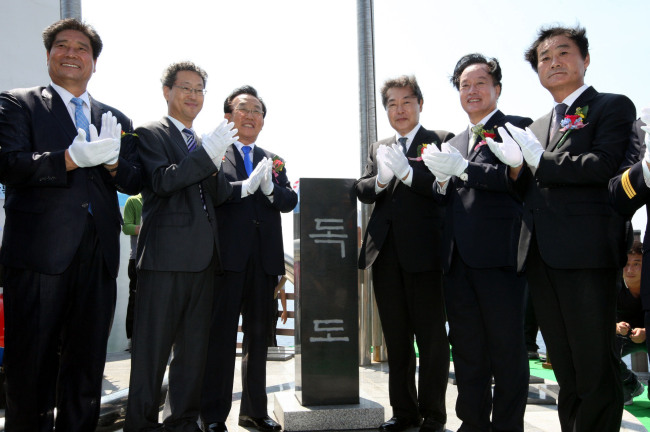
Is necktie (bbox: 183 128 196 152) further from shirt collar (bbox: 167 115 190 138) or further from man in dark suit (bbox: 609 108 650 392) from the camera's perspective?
man in dark suit (bbox: 609 108 650 392)

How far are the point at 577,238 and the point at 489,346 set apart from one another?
0.66 meters

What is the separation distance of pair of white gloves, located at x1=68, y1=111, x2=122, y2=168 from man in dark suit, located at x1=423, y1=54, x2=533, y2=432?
1.35 meters

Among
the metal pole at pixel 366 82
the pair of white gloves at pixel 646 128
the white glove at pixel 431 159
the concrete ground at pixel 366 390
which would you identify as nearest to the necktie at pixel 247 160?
the white glove at pixel 431 159

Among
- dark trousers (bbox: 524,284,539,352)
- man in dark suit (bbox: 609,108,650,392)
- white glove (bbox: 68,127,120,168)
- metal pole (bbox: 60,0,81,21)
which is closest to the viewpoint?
man in dark suit (bbox: 609,108,650,392)

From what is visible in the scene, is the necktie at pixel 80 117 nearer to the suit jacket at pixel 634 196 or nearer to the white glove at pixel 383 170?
the white glove at pixel 383 170

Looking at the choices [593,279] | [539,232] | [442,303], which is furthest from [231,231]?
[593,279]

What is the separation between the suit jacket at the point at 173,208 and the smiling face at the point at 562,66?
4.85 feet

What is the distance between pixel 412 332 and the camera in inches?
116

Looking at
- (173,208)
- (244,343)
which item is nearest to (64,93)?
(173,208)

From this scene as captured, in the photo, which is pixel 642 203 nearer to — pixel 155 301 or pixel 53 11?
pixel 155 301

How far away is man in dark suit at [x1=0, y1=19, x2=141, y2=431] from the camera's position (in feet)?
7.12

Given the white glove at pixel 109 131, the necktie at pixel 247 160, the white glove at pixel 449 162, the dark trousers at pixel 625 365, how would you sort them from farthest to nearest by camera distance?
the dark trousers at pixel 625 365 → the necktie at pixel 247 160 → the white glove at pixel 449 162 → the white glove at pixel 109 131

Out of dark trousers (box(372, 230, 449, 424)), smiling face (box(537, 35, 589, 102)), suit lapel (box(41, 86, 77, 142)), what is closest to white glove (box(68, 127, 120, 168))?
suit lapel (box(41, 86, 77, 142))

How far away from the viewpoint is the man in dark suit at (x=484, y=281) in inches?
96.7
